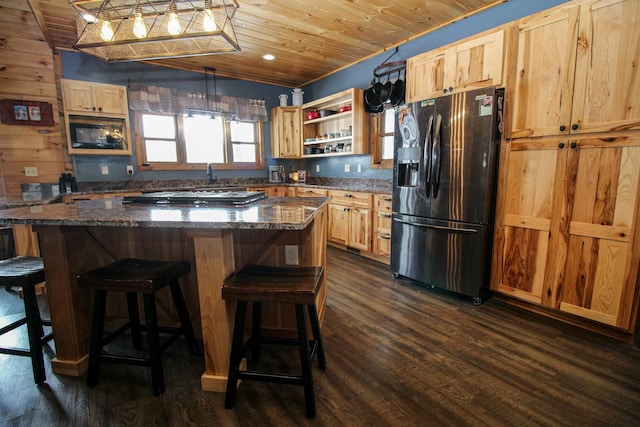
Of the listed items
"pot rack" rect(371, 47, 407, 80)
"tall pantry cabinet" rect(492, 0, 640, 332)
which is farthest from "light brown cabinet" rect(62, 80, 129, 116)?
"tall pantry cabinet" rect(492, 0, 640, 332)

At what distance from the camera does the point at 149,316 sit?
150cm

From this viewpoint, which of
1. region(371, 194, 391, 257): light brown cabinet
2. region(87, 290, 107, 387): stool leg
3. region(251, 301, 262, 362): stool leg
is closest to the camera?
region(87, 290, 107, 387): stool leg

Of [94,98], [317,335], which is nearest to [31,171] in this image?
[94,98]

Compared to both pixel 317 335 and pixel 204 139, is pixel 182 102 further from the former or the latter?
pixel 317 335

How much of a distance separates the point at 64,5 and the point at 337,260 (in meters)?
3.65

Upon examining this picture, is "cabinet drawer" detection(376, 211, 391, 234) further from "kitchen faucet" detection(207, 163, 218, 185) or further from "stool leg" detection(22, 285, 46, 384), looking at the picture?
"stool leg" detection(22, 285, 46, 384)

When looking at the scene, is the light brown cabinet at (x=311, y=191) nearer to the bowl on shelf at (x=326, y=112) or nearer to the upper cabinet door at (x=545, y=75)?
the bowl on shelf at (x=326, y=112)

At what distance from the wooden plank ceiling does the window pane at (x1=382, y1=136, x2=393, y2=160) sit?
3.62 ft

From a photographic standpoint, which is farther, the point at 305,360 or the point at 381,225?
the point at 381,225

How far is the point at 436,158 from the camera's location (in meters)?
2.62

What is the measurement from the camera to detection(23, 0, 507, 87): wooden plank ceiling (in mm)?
2834

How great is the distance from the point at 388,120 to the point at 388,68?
0.62 meters

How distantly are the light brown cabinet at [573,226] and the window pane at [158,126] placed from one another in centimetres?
438

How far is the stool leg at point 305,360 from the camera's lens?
4.50 feet
